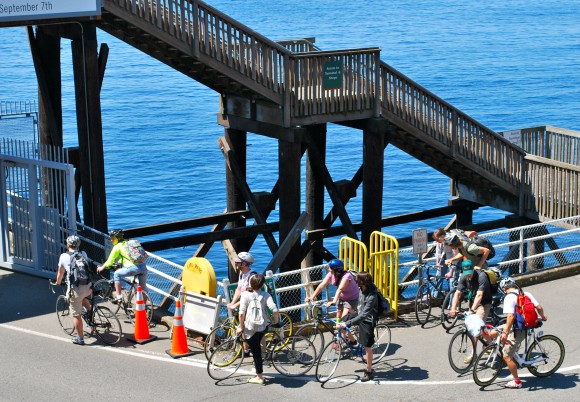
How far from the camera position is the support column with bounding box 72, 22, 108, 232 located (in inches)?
723

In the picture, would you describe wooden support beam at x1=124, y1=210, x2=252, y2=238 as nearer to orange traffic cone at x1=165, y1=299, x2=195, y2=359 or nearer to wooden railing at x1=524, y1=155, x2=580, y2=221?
wooden railing at x1=524, y1=155, x2=580, y2=221

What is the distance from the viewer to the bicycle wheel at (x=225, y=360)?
14273mm

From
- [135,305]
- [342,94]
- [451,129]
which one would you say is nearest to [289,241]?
[342,94]

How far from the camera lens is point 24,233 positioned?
63.5 ft

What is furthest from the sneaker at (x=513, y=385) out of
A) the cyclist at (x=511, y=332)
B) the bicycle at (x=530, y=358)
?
the bicycle at (x=530, y=358)

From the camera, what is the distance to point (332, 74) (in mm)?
20547

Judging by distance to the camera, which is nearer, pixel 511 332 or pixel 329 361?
pixel 511 332

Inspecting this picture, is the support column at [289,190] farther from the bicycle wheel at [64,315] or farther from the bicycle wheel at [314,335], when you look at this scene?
the bicycle wheel at [64,315]

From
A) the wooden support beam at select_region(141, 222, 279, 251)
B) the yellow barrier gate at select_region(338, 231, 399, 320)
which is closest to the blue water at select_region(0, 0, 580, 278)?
the wooden support beam at select_region(141, 222, 279, 251)

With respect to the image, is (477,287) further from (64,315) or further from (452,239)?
(64,315)

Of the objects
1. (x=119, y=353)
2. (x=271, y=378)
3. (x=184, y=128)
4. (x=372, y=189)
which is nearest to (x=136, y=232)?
(x=372, y=189)

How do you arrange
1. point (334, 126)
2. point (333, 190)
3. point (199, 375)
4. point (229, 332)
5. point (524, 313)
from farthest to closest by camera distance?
point (334, 126), point (333, 190), point (229, 332), point (199, 375), point (524, 313)

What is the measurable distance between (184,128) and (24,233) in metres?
39.4

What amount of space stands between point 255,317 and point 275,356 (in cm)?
125
